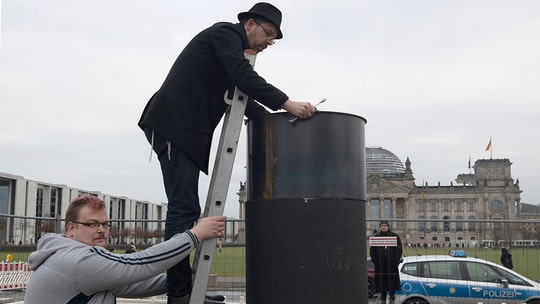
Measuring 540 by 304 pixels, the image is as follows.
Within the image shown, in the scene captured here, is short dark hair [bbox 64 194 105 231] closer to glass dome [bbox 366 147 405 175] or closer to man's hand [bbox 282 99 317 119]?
man's hand [bbox 282 99 317 119]

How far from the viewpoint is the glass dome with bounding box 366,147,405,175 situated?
12362 centimetres

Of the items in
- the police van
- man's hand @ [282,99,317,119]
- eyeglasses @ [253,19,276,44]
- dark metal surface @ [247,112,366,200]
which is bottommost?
the police van

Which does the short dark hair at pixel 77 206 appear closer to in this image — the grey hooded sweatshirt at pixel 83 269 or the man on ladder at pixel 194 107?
the grey hooded sweatshirt at pixel 83 269

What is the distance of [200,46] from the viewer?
9.58 ft

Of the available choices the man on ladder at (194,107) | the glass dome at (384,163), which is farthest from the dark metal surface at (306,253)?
the glass dome at (384,163)

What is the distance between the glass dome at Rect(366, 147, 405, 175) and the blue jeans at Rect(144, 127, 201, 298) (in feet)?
395

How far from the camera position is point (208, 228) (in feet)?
8.37

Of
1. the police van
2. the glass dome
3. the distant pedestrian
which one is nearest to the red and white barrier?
the police van

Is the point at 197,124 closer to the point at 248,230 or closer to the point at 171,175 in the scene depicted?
the point at 171,175

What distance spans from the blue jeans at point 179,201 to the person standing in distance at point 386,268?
712 cm

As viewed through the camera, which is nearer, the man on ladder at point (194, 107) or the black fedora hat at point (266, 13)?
the man on ladder at point (194, 107)

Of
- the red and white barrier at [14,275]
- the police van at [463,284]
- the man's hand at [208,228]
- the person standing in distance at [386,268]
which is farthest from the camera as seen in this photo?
the police van at [463,284]

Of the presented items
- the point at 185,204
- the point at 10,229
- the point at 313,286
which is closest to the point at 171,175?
the point at 185,204

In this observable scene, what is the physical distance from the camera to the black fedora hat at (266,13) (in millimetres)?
3004
